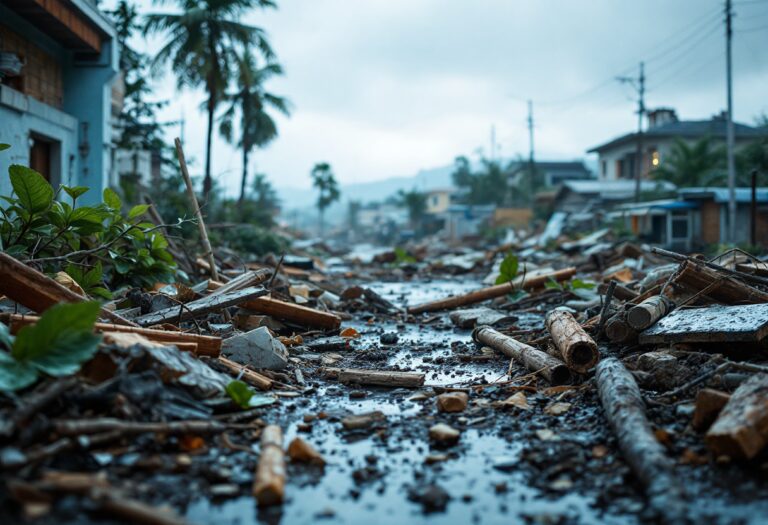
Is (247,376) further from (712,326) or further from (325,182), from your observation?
(325,182)

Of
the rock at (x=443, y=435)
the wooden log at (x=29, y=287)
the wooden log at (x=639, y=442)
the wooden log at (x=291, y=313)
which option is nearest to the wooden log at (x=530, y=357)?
the wooden log at (x=639, y=442)

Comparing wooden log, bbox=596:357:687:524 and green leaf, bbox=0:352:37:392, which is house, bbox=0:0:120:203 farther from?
wooden log, bbox=596:357:687:524

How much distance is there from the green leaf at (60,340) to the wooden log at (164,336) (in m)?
0.92

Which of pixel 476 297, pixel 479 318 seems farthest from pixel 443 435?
pixel 476 297

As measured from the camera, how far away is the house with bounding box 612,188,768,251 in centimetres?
2208

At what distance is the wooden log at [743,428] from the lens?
3279 millimetres

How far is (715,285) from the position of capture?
618cm

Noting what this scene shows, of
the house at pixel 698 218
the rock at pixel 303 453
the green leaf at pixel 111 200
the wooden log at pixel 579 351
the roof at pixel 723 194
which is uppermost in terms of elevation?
the roof at pixel 723 194

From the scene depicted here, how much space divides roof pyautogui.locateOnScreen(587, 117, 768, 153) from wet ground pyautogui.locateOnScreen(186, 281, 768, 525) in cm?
3850

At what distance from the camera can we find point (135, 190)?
20828mm

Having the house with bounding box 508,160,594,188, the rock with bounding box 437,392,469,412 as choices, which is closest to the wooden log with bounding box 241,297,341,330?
the rock with bounding box 437,392,469,412

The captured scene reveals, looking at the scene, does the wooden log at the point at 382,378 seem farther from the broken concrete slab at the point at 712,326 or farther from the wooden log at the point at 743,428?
the wooden log at the point at 743,428

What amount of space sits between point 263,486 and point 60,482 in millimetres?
875

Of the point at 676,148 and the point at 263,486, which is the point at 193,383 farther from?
the point at 676,148
